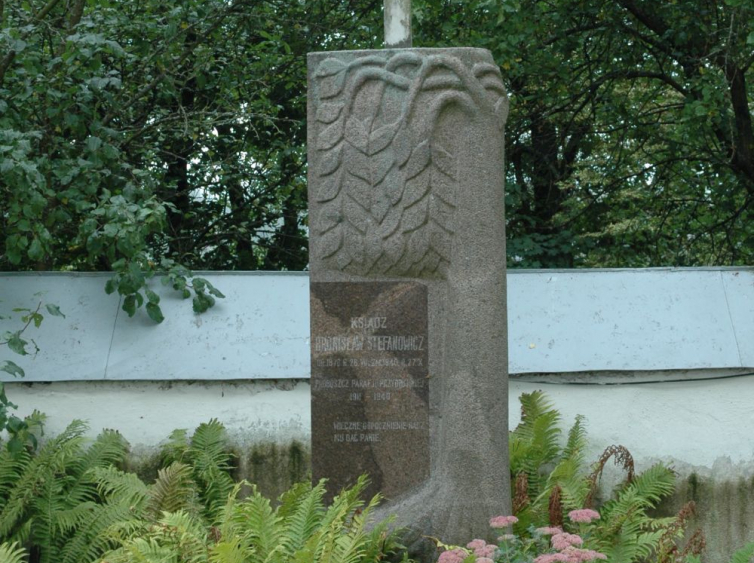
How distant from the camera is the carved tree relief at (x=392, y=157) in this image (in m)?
5.32

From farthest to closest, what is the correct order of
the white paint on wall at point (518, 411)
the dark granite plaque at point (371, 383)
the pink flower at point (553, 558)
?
the white paint on wall at point (518, 411) < the dark granite plaque at point (371, 383) < the pink flower at point (553, 558)

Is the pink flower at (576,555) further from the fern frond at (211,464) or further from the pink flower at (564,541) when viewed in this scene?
the fern frond at (211,464)

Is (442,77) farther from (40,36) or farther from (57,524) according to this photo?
(40,36)

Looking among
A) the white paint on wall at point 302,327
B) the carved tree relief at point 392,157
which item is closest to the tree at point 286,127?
the white paint on wall at point 302,327

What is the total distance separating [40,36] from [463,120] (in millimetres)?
4016

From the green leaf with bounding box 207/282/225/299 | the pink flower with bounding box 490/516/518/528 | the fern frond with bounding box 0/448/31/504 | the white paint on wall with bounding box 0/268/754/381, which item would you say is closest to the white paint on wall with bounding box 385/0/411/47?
the white paint on wall with bounding box 0/268/754/381

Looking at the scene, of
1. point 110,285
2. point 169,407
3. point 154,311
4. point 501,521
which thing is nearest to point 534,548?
point 501,521

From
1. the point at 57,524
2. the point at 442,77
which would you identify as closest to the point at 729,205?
the point at 442,77

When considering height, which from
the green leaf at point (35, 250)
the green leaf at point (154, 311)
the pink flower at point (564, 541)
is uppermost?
the green leaf at point (35, 250)

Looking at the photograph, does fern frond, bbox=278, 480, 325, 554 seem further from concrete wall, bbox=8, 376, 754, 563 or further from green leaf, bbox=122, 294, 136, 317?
green leaf, bbox=122, 294, 136, 317

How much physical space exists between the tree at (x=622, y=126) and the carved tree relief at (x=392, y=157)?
3.15 meters

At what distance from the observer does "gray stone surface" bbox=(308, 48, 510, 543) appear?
534 centimetres

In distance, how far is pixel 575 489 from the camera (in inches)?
221

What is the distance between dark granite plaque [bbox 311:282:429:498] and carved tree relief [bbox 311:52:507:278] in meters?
0.15
